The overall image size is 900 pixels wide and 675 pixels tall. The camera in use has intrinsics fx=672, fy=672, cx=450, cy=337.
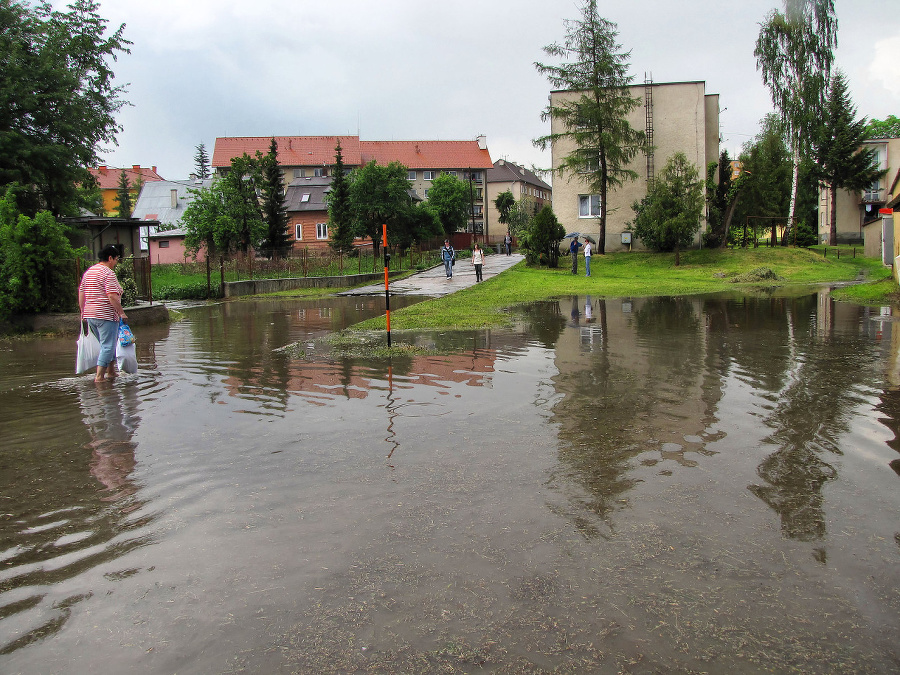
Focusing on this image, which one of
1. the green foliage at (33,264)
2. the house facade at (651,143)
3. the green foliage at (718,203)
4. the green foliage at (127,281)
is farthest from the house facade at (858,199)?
the green foliage at (33,264)

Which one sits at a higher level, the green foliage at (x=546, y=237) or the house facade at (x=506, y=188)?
the house facade at (x=506, y=188)

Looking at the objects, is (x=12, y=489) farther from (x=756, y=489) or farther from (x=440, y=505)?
(x=756, y=489)

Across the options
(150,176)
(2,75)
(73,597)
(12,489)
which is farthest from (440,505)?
(150,176)

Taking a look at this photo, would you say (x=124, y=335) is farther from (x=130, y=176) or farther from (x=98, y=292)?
(x=130, y=176)

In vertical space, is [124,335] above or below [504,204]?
below

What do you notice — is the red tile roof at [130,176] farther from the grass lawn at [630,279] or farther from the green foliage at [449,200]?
the grass lawn at [630,279]

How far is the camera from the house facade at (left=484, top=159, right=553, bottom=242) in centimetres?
8794

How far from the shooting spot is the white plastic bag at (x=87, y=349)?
9414 millimetres

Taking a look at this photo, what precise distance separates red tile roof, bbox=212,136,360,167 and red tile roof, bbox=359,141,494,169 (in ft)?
10.7

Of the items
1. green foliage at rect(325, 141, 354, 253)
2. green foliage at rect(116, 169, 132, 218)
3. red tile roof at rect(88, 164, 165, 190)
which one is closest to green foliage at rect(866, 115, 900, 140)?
green foliage at rect(325, 141, 354, 253)

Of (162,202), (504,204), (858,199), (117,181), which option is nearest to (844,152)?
(858,199)

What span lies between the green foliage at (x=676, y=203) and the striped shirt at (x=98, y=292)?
27.8 m

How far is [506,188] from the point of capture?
97938 millimetres

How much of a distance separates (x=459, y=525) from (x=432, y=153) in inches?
3475
